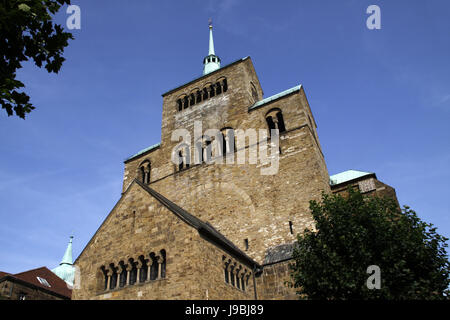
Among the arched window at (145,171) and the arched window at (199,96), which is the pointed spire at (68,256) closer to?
the arched window at (145,171)

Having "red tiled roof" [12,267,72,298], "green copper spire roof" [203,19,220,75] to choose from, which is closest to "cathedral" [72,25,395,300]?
"green copper spire roof" [203,19,220,75]

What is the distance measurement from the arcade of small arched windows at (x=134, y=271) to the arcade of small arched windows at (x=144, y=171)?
47.0 feet

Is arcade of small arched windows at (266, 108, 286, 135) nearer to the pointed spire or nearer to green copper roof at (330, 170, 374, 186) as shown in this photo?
green copper roof at (330, 170, 374, 186)

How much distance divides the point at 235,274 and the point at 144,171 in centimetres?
1619

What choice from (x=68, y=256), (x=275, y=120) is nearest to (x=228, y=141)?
(x=275, y=120)

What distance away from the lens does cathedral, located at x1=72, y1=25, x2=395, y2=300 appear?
16.7m

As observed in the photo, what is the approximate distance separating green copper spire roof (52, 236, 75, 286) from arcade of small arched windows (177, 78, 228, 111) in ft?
120

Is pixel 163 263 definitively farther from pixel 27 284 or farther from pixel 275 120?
pixel 27 284

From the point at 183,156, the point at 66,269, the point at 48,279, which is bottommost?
the point at 48,279

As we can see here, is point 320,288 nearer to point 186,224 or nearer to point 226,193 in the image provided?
point 186,224

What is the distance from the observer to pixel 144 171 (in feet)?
107

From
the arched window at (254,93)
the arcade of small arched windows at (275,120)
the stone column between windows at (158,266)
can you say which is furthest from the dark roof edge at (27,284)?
the arched window at (254,93)

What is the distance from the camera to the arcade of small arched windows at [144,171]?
32.2 metres
